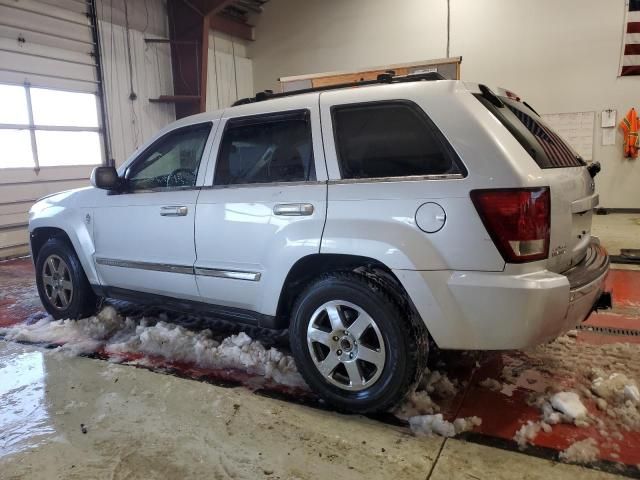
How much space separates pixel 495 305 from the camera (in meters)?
2.15

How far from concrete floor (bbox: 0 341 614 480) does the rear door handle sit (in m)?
1.09

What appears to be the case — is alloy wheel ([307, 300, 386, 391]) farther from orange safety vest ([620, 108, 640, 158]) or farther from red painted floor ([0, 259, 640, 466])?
orange safety vest ([620, 108, 640, 158])

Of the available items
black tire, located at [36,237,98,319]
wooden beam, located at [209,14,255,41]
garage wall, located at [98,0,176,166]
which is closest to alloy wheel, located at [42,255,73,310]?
black tire, located at [36,237,98,319]

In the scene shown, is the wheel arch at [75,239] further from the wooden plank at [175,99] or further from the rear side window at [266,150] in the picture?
the wooden plank at [175,99]

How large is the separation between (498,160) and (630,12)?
32.4 feet

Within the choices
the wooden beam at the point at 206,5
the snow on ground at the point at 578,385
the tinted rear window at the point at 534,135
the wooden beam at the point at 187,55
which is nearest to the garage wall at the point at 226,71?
the wooden beam at the point at 187,55

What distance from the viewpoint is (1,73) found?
7484 millimetres

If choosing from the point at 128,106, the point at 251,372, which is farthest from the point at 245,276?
the point at 128,106

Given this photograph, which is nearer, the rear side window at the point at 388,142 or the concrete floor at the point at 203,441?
the concrete floor at the point at 203,441

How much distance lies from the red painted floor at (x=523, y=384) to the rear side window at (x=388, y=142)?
132 centimetres

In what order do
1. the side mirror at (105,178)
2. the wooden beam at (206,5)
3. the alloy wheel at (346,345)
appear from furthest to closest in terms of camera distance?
1. the wooden beam at (206,5)
2. the side mirror at (105,178)
3. the alloy wheel at (346,345)

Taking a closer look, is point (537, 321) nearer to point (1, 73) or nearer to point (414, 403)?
point (414, 403)

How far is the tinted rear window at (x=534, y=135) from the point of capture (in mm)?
2367

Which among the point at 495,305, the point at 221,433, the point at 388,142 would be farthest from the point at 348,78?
the point at 221,433
